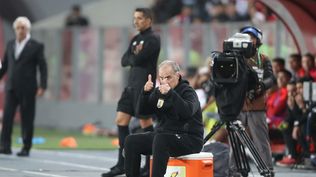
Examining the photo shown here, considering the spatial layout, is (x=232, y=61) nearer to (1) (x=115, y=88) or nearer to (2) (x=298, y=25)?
(2) (x=298, y=25)

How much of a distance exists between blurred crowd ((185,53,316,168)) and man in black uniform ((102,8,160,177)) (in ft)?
5.10

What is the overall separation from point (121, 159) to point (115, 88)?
40.2 feet

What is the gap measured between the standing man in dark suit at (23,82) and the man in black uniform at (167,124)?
5272 mm

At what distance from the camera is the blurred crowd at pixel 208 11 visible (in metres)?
26.0

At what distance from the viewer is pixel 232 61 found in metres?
14.2

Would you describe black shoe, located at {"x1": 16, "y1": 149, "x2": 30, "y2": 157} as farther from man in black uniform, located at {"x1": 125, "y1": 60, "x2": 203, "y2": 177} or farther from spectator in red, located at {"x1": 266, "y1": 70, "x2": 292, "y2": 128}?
man in black uniform, located at {"x1": 125, "y1": 60, "x2": 203, "y2": 177}

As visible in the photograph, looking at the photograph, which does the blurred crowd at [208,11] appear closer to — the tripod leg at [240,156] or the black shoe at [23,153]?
the black shoe at [23,153]

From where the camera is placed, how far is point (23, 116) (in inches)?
746

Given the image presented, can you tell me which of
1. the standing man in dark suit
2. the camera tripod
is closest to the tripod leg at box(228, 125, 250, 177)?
the camera tripod

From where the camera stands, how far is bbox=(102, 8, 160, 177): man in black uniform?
15453 millimetres

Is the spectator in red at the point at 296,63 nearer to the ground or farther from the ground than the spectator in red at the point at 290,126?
farther from the ground

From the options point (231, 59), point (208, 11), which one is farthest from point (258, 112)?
point (208, 11)

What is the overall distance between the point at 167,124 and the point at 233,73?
119 centimetres

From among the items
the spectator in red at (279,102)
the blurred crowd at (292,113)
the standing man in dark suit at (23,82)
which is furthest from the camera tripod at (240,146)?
the standing man in dark suit at (23,82)
